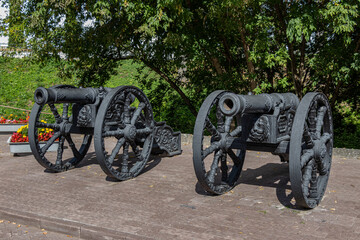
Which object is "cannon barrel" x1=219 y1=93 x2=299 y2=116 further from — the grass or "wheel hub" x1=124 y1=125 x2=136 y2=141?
the grass

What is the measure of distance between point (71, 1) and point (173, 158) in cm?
422

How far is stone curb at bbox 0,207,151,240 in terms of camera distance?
487 centimetres

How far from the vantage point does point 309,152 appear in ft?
18.5

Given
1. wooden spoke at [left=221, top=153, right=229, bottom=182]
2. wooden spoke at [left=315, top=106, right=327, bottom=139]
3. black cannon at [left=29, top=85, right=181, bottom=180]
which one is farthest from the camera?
black cannon at [left=29, top=85, right=181, bottom=180]

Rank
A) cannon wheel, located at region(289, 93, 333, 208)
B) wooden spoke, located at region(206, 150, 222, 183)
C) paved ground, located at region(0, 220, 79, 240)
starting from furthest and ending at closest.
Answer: wooden spoke, located at region(206, 150, 222, 183), cannon wheel, located at region(289, 93, 333, 208), paved ground, located at region(0, 220, 79, 240)

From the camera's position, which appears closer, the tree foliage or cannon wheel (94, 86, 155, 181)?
cannon wheel (94, 86, 155, 181)

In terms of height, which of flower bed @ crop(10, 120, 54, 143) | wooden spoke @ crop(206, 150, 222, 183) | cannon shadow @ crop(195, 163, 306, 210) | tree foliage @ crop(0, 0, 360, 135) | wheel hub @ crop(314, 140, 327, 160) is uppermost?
tree foliage @ crop(0, 0, 360, 135)

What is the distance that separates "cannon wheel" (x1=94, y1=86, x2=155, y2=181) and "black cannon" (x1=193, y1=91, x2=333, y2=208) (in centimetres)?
167

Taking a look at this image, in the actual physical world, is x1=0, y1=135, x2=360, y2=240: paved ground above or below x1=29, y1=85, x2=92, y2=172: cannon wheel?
below

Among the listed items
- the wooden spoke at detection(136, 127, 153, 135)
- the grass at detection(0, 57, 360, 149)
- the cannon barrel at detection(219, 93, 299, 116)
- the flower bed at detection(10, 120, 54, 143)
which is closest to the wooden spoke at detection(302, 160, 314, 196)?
the cannon barrel at detection(219, 93, 299, 116)

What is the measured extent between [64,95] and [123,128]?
111 cm

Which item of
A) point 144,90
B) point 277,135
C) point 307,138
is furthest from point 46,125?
point 144,90

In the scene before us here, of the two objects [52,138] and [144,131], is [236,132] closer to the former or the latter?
[144,131]

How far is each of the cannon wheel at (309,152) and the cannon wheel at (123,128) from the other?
2951 millimetres
